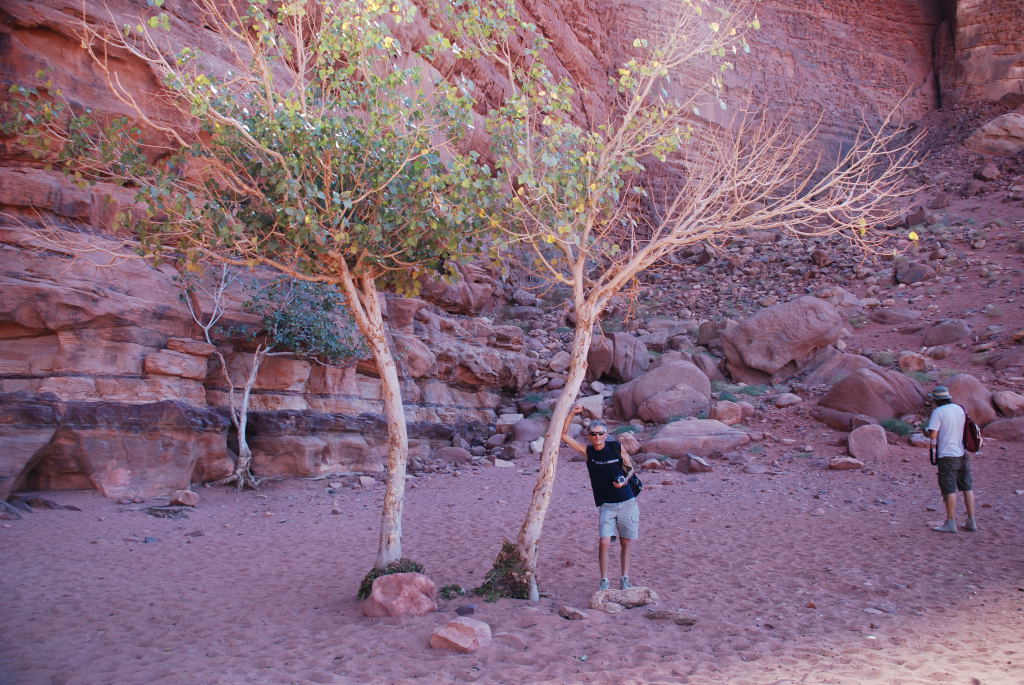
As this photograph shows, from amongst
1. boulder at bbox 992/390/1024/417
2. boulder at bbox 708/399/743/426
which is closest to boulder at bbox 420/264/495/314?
boulder at bbox 708/399/743/426

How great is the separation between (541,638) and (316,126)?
16.8 ft

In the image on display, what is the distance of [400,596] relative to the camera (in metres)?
6.09

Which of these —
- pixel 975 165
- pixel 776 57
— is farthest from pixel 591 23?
pixel 975 165

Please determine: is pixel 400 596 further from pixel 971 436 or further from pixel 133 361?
pixel 133 361

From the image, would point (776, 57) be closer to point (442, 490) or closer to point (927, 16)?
point (927, 16)

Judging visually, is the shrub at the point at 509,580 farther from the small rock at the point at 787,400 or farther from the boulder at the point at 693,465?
the small rock at the point at 787,400

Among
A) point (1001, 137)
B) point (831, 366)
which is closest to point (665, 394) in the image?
point (831, 366)

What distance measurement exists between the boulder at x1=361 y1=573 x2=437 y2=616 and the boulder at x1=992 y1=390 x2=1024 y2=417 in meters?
13.3

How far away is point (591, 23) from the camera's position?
33.1 metres

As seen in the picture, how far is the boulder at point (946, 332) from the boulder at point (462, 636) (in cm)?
1793

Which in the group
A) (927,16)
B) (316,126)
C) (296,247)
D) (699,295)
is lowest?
(296,247)

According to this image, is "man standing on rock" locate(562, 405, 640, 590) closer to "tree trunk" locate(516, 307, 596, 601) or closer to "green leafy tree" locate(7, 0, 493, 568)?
"tree trunk" locate(516, 307, 596, 601)

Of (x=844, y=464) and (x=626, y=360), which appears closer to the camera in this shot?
(x=844, y=464)

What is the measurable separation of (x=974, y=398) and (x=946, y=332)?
5.22m
